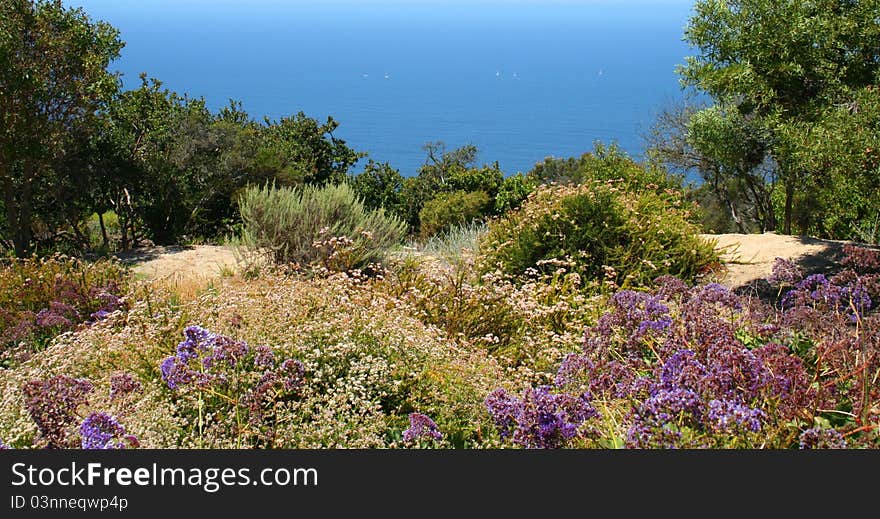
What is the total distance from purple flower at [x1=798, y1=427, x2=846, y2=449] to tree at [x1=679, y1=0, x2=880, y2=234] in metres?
6.28

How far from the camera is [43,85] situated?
39.5 feet

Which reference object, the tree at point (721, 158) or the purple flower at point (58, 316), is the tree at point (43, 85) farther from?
the tree at point (721, 158)

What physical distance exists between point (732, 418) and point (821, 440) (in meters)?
0.32

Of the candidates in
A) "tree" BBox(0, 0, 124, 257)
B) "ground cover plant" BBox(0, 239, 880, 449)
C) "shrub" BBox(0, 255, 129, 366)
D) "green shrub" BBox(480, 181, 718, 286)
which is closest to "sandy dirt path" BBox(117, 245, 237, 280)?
"tree" BBox(0, 0, 124, 257)

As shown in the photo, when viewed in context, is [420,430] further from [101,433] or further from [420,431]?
[101,433]

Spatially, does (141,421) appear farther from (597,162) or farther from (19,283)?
(597,162)

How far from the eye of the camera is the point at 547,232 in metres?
8.16

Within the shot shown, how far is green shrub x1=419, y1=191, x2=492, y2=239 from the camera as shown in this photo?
16859 mm

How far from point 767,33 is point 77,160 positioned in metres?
11.8

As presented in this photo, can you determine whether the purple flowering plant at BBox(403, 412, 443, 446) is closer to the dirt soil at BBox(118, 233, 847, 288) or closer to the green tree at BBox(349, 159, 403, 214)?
the dirt soil at BBox(118, 233, 847, 288)

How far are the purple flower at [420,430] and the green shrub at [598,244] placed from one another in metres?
4.42

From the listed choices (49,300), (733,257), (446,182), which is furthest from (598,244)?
(446,182)

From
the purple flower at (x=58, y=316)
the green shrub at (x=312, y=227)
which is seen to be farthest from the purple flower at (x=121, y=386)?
the green shrub at (x=312, y=227)

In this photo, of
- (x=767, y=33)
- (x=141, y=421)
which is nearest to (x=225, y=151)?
(x=767, y=33)
